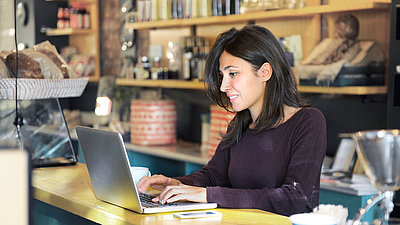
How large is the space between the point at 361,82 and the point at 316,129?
152 centimetres

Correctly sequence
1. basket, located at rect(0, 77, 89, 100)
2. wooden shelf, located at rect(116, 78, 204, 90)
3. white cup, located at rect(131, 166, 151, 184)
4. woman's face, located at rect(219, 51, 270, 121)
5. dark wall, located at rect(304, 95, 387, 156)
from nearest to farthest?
white cup, located at rect(131, 166, 151, 184) < woman's face, located at rect(219, 51, 270, 121) < basket, located at rect(0, 77, 89, 100) < dark wall, located at rect(304, 95, 387, 156) < wooden shelf, located at rect(116, 78, 204, 90)

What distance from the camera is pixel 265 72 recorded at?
2479mm

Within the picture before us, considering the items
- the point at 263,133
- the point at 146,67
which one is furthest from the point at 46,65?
the point at 146,67

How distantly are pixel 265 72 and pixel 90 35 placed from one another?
4.67 m

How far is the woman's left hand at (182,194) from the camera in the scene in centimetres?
211

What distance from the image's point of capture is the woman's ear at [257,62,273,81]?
2.47 metres

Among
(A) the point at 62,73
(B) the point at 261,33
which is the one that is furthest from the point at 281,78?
(A) the point at 62,73

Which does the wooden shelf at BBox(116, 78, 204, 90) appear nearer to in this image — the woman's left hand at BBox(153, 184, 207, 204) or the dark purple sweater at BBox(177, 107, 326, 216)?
the dark purple sweater at BBox(177, 107, 326, 216)

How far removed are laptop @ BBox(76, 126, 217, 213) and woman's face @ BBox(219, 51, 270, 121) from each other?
0.50 m

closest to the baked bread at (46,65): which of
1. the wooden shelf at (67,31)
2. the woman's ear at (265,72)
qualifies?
the woman's ear at (265,72)

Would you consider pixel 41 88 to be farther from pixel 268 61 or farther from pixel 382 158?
pixel 382 158

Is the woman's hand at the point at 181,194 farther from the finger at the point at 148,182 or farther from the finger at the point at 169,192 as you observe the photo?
the finger at the point at 148,182

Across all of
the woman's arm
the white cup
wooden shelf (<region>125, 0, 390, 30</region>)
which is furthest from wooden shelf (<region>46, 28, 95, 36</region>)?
the woman's arm

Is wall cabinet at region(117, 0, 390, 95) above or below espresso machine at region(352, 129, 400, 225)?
above
